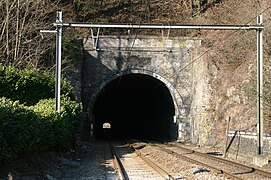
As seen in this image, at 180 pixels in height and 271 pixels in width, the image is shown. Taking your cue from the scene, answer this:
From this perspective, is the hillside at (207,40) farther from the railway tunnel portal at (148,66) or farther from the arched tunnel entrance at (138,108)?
the arched tunnel entrance at (138,108)

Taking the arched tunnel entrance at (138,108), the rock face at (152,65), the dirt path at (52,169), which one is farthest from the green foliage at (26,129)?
the arched tunnel entrance at (138,108)

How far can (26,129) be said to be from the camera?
33.9 feet

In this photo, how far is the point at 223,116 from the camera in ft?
77.2

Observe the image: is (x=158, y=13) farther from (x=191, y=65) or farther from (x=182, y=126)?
(x=182, y=126)

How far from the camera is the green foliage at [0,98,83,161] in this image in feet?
29.6

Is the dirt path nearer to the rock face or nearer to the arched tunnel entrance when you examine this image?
the rock face

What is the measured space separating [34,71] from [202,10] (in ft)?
55.6

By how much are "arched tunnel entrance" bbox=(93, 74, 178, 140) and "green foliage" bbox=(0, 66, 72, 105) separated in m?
8.53

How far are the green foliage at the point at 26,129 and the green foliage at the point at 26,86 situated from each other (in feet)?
18.7

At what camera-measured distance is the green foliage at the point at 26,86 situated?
21.7m

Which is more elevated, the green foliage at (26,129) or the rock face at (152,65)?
the rock face at (152,65)

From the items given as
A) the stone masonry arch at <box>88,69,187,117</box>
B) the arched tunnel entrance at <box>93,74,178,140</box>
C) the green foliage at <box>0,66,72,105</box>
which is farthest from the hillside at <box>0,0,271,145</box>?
the arched tunnel entrance at <box>93,74,178,140</box>

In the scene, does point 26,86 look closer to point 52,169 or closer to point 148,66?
point 148,66

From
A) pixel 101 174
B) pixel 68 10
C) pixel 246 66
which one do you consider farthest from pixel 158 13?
pixel 101 174
